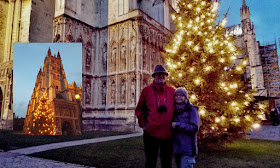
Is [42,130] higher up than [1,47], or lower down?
lower down

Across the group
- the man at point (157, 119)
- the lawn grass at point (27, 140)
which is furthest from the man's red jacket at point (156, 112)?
the lawn grass at point (27, 140)

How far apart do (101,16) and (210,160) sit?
14084mm

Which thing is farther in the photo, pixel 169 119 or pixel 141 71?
pixel 141 71

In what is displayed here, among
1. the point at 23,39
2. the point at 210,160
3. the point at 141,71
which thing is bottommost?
the point at 210,160

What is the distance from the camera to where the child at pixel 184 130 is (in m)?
2.44

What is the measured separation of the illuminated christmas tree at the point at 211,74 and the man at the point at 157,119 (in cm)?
309

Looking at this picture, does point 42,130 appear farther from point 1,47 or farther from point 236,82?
point 1,47

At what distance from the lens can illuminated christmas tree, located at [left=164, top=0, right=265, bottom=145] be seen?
5574 millimetres

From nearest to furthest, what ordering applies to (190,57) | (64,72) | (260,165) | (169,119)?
(169,119) < (260,165) < (190,57) < (64,72)

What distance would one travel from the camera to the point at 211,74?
234 inches

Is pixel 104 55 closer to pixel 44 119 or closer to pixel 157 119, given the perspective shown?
pixel 44 119

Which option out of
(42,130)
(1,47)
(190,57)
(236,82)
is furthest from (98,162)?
(1,47)

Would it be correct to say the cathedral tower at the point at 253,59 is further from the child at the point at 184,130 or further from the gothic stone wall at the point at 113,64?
the child at the point at 184,130

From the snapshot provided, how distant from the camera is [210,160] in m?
4.69
